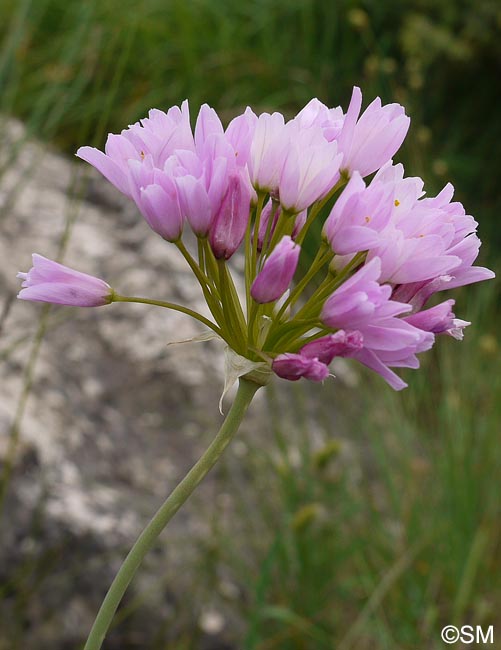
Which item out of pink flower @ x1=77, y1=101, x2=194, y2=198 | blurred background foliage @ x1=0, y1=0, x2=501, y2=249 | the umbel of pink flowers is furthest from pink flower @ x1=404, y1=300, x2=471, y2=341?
blurred background foliage @ x1=0, y1=0, x2=501, y2=249

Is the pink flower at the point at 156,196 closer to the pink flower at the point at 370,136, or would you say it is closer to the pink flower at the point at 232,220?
the pink flower at the point at 232,220

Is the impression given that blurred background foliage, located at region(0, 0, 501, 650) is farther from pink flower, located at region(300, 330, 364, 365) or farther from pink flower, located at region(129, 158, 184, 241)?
pink flower, located at region(300, 330, 364, 365)

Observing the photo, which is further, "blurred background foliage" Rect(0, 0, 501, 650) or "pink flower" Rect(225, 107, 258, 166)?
"blurred background foliage" Rect(0, 0, 501, 650)

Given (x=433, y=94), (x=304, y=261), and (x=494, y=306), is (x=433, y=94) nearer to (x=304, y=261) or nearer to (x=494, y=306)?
(x=494, y=306)

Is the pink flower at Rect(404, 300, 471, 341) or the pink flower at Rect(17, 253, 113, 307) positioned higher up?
the pink flower at Rect(404, 300, 471, 341)

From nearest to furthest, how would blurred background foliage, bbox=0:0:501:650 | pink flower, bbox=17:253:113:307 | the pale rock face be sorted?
pink flower, bbox=17:253:113:307 < the pale rock face < blurred background foliage, bbox=0:0:501:650

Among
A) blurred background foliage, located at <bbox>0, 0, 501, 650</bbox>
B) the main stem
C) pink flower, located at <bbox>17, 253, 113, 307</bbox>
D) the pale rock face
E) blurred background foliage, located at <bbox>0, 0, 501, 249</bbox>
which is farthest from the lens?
blurred background foliage, located at <bbox>0, 0, 501, 249</bbox>

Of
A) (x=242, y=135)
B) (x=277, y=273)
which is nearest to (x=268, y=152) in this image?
(x=242, y=135)

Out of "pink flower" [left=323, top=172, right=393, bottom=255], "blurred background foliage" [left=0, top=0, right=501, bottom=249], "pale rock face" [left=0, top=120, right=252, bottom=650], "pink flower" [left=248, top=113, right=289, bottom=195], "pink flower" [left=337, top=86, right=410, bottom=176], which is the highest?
"blurred background foliage" [left=0, top=0, right=501, bottom=249]
